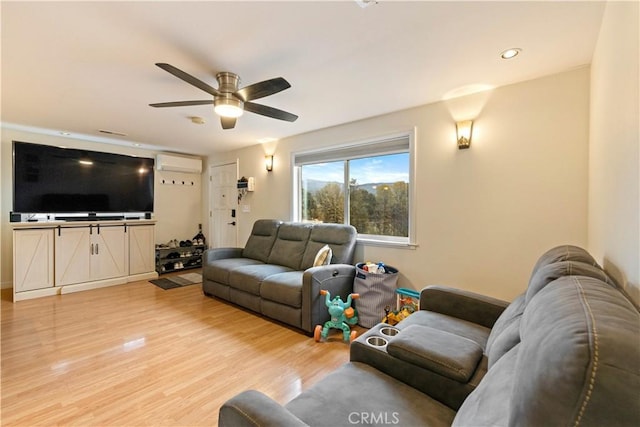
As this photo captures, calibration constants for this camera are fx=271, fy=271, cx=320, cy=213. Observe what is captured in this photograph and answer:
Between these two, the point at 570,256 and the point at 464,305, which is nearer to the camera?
the point at 570,256

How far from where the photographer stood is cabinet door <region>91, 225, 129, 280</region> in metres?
4.20

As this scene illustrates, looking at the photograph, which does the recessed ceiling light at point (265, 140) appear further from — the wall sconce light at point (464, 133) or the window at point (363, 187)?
the wall sconce light at point (464, 133)

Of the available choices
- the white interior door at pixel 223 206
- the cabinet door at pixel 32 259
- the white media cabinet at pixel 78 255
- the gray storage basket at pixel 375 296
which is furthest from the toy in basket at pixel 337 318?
the cabinet door at pixel 32 259

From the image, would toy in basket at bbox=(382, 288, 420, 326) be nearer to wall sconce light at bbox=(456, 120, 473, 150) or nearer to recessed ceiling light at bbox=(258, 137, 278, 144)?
wall sconce light at bbox=(456, 120, 473, 150)

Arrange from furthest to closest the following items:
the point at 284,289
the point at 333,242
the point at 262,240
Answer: the point at 262,240 → the point at 333,242 → the point at 284,289

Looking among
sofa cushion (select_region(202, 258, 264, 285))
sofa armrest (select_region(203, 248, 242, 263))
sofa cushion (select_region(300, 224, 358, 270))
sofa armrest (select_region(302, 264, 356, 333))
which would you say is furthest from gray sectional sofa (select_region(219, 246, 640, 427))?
sofa armrest (select_region(203, 248, 242, 263))

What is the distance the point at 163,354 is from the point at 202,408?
2.81 ft

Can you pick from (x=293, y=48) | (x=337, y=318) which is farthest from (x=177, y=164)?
(x=337, y=318)

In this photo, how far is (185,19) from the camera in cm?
157

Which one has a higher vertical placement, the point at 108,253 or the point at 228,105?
the point at 228,105

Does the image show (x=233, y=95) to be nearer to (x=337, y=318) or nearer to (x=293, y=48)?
(x=293, y=48)

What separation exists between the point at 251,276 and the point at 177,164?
3.45 meters

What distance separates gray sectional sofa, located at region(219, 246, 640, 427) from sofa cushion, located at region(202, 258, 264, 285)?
7.72ft

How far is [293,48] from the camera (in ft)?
6.06
